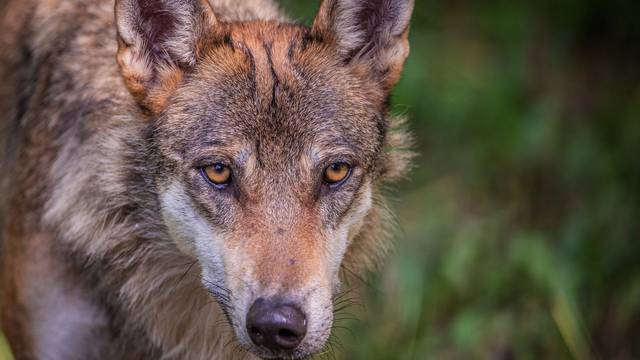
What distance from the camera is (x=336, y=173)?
15.1ft

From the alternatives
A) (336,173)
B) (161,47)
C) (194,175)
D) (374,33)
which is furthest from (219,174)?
(374,33)

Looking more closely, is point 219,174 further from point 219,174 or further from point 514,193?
point 514,193

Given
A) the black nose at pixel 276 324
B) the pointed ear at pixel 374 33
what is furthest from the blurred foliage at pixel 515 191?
the black nose at pixel 276 324

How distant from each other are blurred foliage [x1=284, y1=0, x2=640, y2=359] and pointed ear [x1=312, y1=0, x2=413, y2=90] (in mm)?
977

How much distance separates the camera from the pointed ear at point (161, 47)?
469 centimetres

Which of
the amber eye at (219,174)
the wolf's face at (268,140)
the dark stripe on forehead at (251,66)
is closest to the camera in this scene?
the wolf's face at (268,140)

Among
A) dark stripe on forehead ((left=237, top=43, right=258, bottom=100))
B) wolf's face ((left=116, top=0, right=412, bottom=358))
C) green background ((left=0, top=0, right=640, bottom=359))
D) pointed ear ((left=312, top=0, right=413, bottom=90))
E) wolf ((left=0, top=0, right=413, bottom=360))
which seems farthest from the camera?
green background ((left=0, top=0, right=640, bottom=359))

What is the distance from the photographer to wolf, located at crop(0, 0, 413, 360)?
436cm

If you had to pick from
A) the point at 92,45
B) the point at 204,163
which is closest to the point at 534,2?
the point at 92,45

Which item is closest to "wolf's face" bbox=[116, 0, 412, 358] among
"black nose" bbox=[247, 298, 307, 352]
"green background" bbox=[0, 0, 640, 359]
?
"black nose" bbox=[247, 298, 307, 352]

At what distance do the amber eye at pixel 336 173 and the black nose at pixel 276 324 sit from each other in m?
0.71

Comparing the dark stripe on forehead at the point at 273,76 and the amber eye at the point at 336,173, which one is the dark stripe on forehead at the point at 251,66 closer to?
the dark stripe on forehead at the point at 273,76

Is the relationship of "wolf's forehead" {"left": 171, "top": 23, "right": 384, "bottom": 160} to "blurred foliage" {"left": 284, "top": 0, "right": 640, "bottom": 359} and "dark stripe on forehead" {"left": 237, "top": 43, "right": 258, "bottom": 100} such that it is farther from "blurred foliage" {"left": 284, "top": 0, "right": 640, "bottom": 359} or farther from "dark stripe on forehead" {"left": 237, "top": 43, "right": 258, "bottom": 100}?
"blurred foliage" {"left": 284, "top": 0, "right": 640, "bottom": 359}

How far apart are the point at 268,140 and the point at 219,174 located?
244mm
